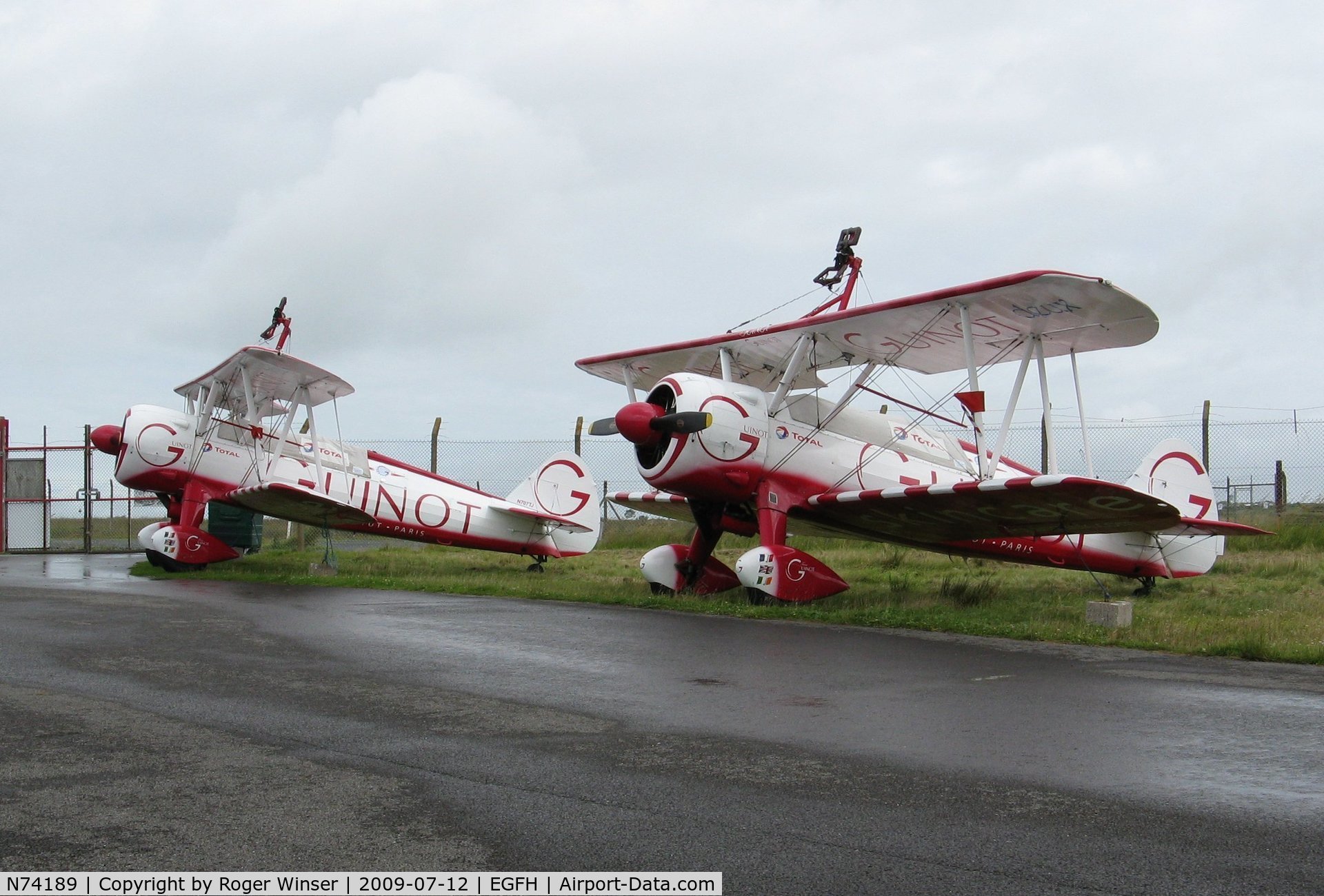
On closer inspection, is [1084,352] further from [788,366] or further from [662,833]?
[662,833]

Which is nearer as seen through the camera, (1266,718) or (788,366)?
(1266,718)

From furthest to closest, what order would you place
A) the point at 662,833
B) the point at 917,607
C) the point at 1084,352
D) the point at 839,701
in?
1. the point at 1084,352
2. the point at 917,607
3. the point at 839,701
4. the point at 662,833

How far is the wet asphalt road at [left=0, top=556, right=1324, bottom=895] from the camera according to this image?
3705 millimetres

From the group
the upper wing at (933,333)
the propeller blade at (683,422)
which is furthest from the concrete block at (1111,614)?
the propeller blade at (683,422)

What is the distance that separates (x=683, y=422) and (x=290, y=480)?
34.5ft

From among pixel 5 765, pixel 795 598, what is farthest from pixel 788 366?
pixel 5 765

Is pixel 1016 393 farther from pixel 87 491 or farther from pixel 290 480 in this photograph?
pixel 87 491

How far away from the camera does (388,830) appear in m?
3.97

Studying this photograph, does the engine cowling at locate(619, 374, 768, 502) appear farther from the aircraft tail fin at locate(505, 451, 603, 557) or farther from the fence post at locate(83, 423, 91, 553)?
the fence post at locate(83, 423, 91, 553)

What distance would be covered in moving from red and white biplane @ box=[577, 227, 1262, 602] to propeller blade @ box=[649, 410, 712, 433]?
0.08 ft

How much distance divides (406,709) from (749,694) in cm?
209

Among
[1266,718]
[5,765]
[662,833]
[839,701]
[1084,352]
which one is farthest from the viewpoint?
[1084,352]

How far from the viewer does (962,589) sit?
13867 mm
